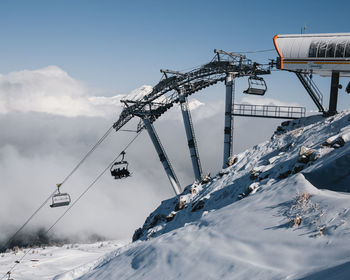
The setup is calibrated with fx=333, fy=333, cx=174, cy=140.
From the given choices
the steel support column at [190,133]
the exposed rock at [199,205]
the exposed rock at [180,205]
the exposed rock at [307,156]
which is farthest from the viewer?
the steel support column at [190,133]

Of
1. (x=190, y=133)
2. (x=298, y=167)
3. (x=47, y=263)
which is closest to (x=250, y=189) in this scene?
(x=298, y=167)

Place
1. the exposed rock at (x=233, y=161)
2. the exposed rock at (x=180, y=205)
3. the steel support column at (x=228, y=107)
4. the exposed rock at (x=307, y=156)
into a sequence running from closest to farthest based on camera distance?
1. the exposed rock at (x=307, y=156)
2. the exposed rock at (x=180, y=205)
3. the exposed rock at (x=233, y=161)
4. the steel support column at (x=228, y=107)

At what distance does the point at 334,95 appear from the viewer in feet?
78.9

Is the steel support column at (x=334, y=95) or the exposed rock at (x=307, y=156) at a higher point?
the steel support column at (x=334, y=95)

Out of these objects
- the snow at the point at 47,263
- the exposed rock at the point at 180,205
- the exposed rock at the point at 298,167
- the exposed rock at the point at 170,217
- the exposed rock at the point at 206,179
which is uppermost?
the exposed rock at the point at 298,167

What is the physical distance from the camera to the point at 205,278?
9.15m

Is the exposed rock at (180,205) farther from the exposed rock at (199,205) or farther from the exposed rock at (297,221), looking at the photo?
the exposed rock at (297,221)

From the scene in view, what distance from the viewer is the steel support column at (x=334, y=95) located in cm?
2389

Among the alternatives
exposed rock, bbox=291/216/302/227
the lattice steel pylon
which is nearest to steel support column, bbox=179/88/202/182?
the lattice steel pylon

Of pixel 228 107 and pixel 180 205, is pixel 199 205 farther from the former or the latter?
pixel 228 107

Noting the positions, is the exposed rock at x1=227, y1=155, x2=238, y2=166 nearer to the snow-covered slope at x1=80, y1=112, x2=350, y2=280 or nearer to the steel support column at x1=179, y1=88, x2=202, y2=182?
the steel support column at x1=179, y1=88, x2=202, y2=182

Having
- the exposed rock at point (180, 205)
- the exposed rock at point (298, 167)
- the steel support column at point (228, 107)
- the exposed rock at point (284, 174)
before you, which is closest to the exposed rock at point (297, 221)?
the exposed rock at point (298, 167)

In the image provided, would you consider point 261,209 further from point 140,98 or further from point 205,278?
point 140,98

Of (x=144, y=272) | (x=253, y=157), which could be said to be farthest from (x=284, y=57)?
(x=144, y=272)
